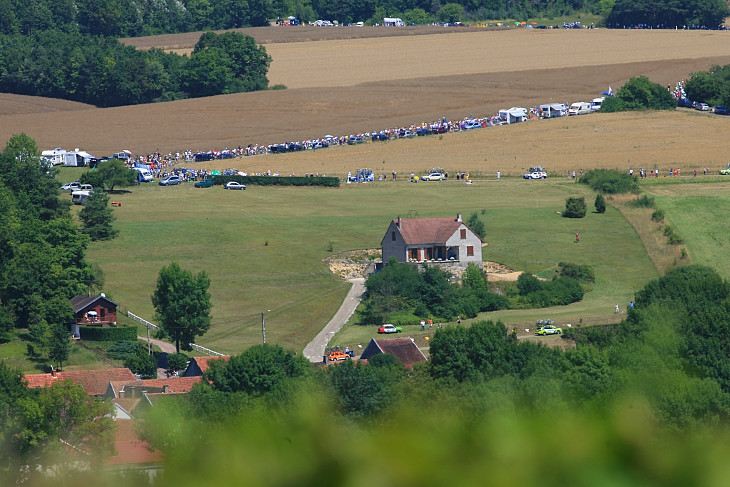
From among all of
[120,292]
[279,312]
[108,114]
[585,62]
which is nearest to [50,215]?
[120,292]

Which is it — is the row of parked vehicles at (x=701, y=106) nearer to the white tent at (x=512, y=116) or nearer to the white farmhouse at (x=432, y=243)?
the white tent at (x=512, y=116)

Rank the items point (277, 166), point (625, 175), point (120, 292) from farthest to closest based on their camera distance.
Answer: point (277, 166) < point (625, 175) < point (120, 292)

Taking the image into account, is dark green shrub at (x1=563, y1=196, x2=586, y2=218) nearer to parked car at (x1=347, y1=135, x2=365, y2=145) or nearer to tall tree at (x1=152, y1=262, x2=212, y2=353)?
tall tree at (x1=152, y1=262, x2=212, y2=353)

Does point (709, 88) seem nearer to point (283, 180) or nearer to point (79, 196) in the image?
point (283, 180)

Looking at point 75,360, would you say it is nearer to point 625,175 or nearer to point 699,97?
point 625,175

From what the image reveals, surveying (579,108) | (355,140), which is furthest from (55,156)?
(579,108)

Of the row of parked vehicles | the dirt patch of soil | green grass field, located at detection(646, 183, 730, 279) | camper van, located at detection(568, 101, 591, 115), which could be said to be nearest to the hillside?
camper van, located at detection(568, 101, 591, 115)
